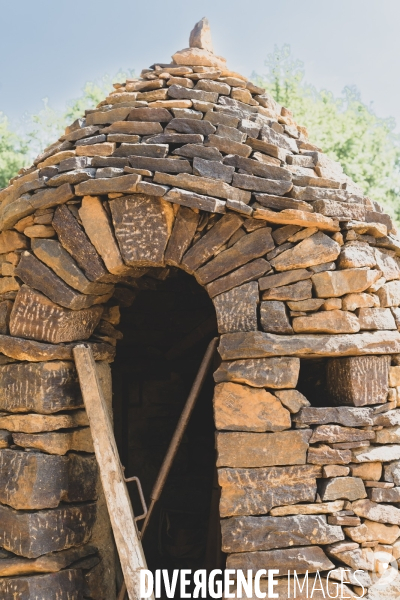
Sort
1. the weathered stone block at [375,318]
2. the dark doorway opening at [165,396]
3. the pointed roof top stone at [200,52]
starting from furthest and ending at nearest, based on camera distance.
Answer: the dark doorway opening at [165,396] < the pointed roof top stone at [200,52] < the weathered stone block at [375,318]

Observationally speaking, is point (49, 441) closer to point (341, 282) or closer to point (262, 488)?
point (262, 488)

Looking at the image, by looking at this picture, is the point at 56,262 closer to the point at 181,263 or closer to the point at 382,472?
the point at 181,263

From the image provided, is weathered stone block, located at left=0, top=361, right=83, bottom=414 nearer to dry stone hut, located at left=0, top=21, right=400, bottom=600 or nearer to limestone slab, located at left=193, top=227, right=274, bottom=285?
dry stone hut, located at left=0, top=21, right=400, bottom=600

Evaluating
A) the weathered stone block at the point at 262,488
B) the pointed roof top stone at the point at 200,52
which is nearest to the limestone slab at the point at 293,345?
the weathered stone block at the point at 262,488

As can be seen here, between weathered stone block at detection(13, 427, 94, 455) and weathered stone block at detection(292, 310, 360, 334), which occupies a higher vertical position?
weathered stone block at detection(292, 310, 360, 334)

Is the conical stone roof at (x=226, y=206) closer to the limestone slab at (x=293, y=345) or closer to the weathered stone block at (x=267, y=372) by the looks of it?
the limestone slab at (x=293, y=345)

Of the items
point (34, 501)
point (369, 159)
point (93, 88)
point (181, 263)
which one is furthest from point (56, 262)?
point (93, 88)

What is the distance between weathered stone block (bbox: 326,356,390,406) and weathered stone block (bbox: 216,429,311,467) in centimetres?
41

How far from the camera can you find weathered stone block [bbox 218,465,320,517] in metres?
3.52

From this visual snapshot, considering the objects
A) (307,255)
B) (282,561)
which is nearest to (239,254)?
(307,255)

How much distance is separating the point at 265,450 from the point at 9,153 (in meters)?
11.5

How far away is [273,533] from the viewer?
11.4 ft

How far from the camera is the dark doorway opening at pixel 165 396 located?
580 cm

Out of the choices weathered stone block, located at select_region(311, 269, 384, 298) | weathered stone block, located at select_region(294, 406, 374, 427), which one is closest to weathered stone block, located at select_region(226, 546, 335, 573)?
weathered stone block, located at select_region(294, 406, 374, 427)
